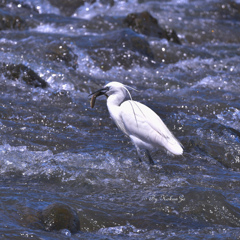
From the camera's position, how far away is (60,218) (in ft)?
10.2

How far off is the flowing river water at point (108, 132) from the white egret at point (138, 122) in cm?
24

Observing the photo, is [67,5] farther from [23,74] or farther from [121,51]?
[23,74]

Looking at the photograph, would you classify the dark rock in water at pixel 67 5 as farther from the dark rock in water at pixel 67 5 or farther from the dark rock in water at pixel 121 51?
the dark rock in water at pixel 121 51

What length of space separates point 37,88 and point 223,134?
271 cm

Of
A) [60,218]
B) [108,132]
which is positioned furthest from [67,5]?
[60,218]

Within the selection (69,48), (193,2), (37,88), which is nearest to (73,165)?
(37,88)

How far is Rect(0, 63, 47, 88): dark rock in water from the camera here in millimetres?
6500

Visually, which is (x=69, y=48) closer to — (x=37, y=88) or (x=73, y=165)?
(x=37, y=88)

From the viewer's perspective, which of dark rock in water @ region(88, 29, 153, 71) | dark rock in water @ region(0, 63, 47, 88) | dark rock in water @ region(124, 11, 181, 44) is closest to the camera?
dark rock in water @ region(0, 63, 47, 88)

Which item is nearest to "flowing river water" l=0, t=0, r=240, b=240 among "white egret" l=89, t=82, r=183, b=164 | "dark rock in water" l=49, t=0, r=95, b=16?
"white egret" l=89, t=82, r=183, b=164

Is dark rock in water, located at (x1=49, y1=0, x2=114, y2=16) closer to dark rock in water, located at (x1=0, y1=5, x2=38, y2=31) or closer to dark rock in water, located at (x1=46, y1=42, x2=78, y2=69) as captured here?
dark rock in water, located at (x1=0, y1=5, x2=38, y2=31)

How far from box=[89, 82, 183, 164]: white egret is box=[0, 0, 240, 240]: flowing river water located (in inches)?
9.5

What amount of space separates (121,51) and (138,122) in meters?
3.71

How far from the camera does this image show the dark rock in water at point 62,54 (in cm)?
751
